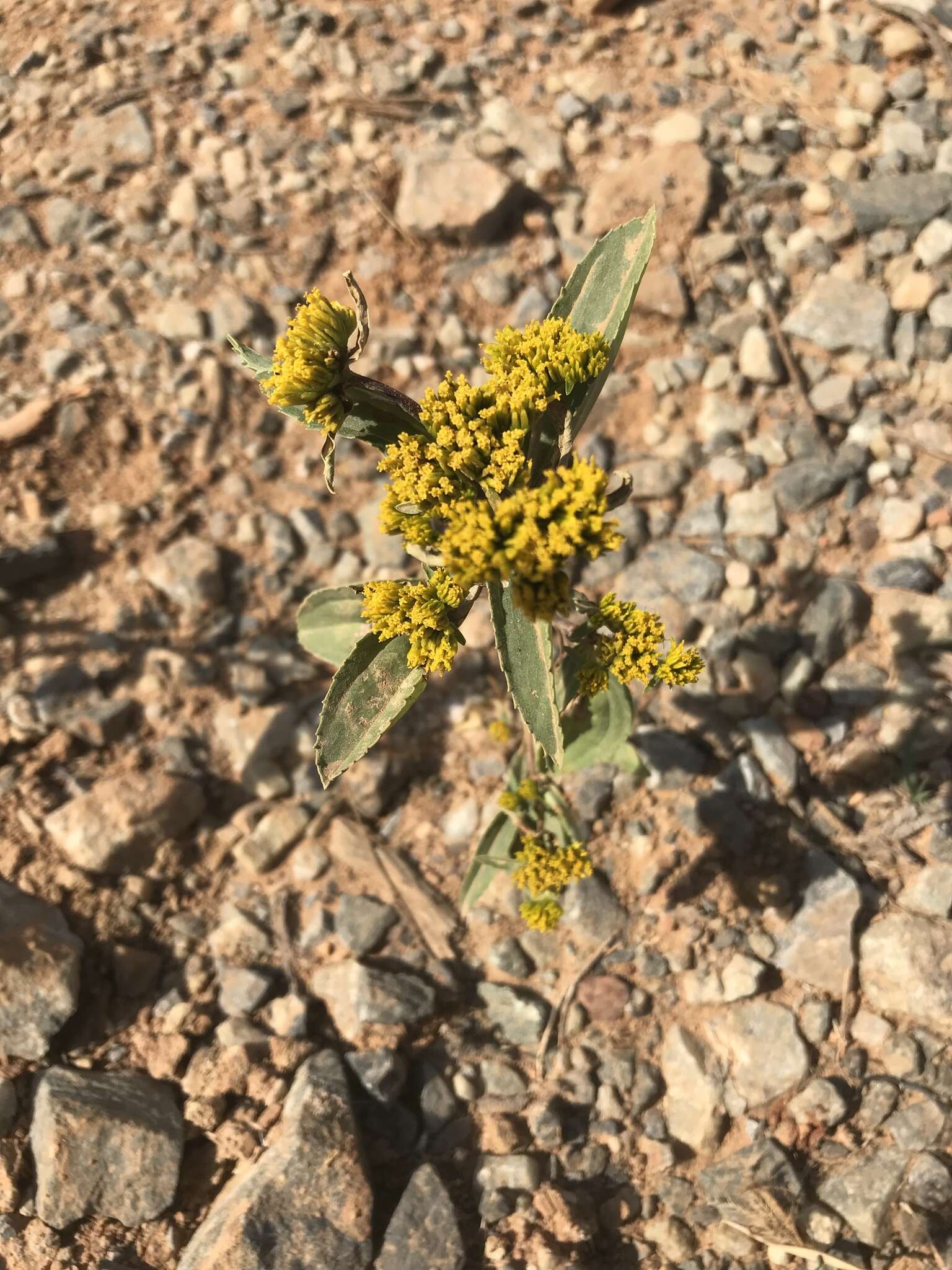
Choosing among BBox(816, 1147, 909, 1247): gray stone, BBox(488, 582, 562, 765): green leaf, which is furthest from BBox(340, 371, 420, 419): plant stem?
BBox(816, 1147, 909, 1247): gray stone

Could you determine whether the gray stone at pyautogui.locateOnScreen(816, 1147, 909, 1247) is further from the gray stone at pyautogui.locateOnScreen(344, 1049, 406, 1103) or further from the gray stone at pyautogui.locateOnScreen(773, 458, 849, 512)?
the gray stone at pyautogui.locateOnScreen(773, 458, 849, 512)

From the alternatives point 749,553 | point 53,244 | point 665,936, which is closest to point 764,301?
point 749,553

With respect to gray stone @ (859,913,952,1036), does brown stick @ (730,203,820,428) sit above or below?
above

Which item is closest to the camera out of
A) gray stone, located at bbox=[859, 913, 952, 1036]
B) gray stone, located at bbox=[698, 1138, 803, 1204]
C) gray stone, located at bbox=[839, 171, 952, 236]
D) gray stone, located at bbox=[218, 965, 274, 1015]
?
gray stone, located at bbox=[698, 1138, 803, 1204]

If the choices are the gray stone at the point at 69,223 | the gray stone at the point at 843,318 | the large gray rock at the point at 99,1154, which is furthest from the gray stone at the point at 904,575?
the gray stone at the point at 69,223

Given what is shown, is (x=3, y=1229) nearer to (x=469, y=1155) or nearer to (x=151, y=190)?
(x=469, y=1155)

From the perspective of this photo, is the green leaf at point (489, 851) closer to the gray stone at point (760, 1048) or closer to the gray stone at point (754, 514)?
the gray stone at point (760, 1048)

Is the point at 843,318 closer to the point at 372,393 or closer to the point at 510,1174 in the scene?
the point at 372,393
